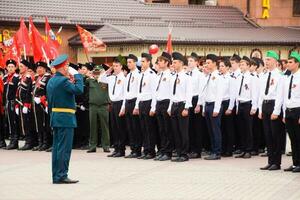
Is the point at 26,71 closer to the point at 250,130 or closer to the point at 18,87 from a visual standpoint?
the point at 18,87

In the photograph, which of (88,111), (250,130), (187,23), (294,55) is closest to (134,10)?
(187,23)

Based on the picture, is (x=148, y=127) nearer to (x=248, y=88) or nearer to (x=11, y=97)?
(x=248, y=88)

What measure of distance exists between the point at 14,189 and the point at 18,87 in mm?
7686

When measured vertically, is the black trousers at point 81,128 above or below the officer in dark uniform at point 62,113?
below

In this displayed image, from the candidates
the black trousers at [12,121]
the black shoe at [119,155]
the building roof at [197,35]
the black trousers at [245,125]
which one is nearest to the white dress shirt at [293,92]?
the black trousers at [245,125]

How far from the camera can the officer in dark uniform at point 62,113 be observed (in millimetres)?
12797

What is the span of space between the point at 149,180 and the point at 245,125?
4838 mm

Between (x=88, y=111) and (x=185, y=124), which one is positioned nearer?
(x=185, y=124)

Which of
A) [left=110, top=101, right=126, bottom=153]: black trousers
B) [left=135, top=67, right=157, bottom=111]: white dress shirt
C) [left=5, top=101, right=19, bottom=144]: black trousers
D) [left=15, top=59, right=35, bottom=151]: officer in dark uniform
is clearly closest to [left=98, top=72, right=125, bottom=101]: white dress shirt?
[left=110, top=101, right=126, bottom=153]: black trousers

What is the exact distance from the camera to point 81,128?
20.1 meters

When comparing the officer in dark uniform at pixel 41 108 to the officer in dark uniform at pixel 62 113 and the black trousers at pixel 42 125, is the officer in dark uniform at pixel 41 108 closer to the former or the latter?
the black trousers at pixel 42 125

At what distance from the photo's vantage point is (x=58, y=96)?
12953mm

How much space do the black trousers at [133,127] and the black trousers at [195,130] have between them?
1.16 m

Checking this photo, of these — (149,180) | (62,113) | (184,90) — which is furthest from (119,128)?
(62,113)
